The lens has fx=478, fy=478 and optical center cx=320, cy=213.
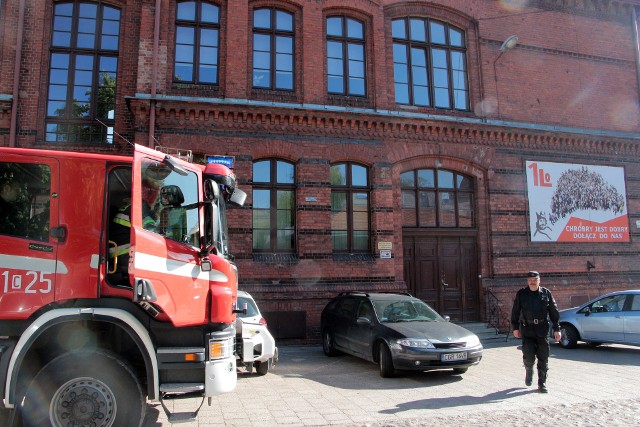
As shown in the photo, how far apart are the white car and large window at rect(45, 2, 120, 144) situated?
22.2ft

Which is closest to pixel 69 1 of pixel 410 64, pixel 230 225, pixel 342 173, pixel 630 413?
pixel 230 225

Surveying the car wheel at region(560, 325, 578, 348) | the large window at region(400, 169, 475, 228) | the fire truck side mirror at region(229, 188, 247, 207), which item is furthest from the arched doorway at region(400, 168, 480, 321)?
the fire truck side mirror at region(229, 188, 247, 207)

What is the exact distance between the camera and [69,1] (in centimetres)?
1292

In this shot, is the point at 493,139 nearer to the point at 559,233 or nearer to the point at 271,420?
the point at 559,233

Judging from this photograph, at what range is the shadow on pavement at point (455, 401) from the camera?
662 centimetres

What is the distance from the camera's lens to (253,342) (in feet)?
26.8

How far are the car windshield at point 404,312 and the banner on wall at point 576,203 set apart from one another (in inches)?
254

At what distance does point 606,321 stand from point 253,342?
817cm

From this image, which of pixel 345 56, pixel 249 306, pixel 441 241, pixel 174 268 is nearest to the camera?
pixel 174 268

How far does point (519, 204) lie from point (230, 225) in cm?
869

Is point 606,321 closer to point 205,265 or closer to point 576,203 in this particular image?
point 576,203

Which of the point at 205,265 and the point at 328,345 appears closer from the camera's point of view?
the point at 205,265

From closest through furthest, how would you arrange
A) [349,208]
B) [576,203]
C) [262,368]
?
[262,368], [349,208], [576,203]

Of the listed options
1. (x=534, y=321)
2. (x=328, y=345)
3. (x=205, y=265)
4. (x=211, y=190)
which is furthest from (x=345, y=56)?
(x=205, y=265)
